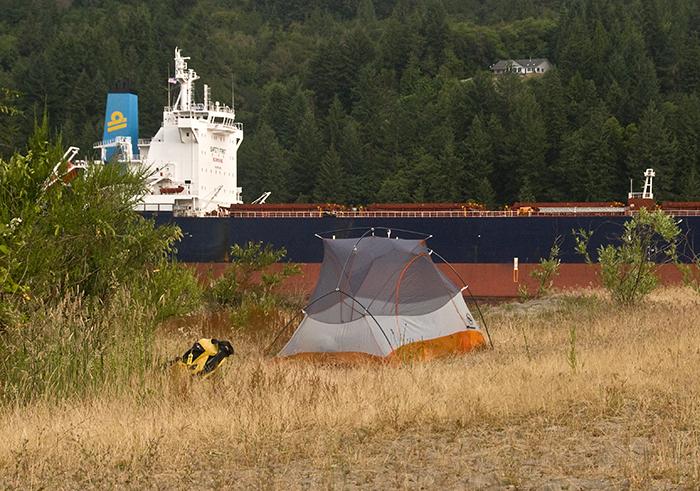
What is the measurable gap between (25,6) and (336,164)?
9162cm

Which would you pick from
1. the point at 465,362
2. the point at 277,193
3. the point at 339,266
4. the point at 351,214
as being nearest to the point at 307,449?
the point at 465,362

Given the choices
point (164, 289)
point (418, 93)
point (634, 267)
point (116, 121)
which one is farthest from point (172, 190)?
point (418, 93)

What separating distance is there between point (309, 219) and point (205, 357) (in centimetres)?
2034

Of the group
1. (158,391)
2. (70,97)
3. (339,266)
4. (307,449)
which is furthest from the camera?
(70,97)

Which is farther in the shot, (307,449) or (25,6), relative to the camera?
(25,6)

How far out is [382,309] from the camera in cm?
1222

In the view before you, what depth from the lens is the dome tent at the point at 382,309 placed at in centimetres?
1191

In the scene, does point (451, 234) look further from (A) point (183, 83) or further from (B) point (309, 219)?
(A) point (183, 83)

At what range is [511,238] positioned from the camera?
91.6ft

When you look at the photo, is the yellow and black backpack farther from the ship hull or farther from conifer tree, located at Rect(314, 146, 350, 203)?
conifer tree, located at Rect(314, 146, 350, 203)

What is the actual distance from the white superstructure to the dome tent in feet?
64.8

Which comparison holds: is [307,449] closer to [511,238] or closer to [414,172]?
[511,238]

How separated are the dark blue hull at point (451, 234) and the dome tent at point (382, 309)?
14163mm

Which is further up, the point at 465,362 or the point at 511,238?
the point at 511,238
